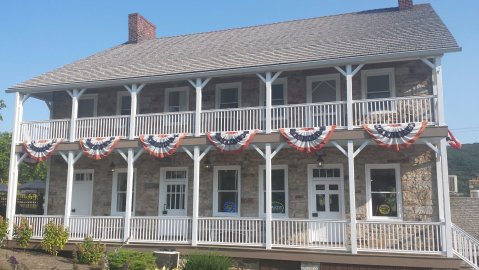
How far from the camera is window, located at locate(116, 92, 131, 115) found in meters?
17.6

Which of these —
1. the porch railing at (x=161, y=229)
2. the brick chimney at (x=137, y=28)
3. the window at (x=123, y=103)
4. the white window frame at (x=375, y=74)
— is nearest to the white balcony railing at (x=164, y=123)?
the window at (x=123, y=103)

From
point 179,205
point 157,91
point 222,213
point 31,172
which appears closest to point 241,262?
point 222,213

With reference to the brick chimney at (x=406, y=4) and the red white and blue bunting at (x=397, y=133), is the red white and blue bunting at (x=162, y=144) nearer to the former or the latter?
the red white and blue bunting at (x=397, y=133)

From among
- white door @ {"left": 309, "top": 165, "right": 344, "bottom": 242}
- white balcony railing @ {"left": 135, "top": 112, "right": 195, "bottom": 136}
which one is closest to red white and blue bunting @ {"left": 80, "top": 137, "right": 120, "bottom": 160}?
white balcony railing @ {"left": 135, "top": 112, "right": 195, "bottom": 136}

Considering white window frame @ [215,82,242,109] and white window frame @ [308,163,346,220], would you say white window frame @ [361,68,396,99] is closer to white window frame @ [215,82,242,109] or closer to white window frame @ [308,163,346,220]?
white window frame @ [308,163,346,220]

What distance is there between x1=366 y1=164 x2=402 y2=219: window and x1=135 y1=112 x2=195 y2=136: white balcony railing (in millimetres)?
5987

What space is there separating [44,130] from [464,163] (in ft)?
153

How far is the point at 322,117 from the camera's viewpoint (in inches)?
546

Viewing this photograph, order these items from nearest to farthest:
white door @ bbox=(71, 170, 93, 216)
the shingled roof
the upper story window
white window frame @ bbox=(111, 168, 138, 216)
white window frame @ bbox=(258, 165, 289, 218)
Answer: the shingled roof
white window frame @ bbox=(258, 165, 289, 218)
the upper story window
white window frame @ bbox=(111, 168, 138, 216)
white door @ bbox=(71, 170, 93, 216)

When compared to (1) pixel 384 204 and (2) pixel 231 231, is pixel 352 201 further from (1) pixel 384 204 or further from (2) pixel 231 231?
(2) pixel 231 231

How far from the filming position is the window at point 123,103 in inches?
694

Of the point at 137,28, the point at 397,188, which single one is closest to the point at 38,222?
the point at 137,28

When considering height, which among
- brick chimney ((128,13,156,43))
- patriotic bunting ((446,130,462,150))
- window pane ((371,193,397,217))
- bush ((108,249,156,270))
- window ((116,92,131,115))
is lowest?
bush ((108,249,156,270))

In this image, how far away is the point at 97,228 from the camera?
49.1 ft
